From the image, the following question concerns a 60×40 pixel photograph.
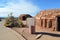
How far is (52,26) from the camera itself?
2438cm

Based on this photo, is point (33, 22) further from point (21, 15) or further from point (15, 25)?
point (21, 15)

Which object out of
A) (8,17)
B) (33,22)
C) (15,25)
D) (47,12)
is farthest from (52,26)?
(8,17)

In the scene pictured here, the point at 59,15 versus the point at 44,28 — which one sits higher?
the point at 59,15

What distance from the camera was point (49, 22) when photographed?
24516 mm

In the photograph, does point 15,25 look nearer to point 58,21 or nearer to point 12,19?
point 12,19

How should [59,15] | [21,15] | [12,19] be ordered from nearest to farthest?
[59,15] < [12,19] < [21,15]

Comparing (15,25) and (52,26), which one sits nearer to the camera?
(52,26)

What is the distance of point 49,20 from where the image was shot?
80.7 feet

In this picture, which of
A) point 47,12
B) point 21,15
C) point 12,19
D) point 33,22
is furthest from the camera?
point 21,15

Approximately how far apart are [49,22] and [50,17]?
78cm

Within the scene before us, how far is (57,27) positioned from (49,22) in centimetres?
141

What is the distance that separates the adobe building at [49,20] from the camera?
947 inches

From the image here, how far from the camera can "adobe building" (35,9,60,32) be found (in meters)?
24.1

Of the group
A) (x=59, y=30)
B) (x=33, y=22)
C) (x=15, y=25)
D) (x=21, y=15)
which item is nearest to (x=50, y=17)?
(x=59, y=30)
